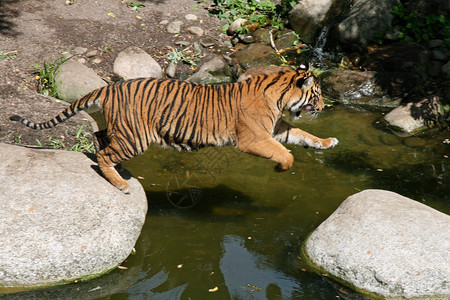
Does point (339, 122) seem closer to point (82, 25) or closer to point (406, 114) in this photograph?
point (406, 114)

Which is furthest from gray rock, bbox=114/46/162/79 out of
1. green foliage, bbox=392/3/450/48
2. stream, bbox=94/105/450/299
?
green foliage, bbox=392/3/450/48

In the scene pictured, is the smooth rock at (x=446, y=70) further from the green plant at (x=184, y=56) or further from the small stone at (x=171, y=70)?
the small stone at (x=171, y=70)

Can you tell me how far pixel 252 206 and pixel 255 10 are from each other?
847 cm

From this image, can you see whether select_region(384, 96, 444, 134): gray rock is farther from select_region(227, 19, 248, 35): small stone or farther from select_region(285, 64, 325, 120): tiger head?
select_region(227, 19, 248, 35): small stone

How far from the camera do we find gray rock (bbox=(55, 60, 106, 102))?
33.0 feet

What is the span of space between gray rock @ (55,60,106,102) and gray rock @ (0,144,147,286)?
3.99m

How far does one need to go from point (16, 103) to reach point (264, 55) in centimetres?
604

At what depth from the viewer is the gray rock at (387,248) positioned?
16.8 ft

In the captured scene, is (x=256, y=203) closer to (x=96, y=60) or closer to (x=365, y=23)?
(x=96, y=60)

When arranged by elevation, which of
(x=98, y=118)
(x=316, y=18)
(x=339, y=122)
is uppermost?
(x=316, y=18)

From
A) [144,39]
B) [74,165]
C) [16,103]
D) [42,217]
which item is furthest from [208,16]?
[42,217]

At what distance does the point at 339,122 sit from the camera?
9.84 metres

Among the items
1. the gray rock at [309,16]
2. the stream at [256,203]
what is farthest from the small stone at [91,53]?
the gray rock at [309,16]

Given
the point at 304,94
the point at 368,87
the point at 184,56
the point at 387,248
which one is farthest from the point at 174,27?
the point at 387,248
